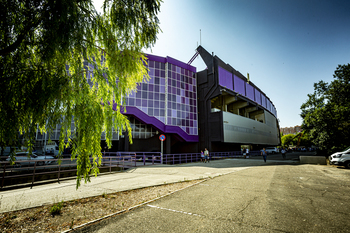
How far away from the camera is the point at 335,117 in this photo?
2194 centimetres

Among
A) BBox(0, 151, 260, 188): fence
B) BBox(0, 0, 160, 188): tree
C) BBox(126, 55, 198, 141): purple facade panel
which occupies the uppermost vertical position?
BBox(126, 55, 198, 141): purple facade panel

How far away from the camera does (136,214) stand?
166 inches

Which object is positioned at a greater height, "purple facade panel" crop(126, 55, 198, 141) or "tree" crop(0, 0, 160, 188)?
"purple facade panel" crop(126, 55, 198, 141)

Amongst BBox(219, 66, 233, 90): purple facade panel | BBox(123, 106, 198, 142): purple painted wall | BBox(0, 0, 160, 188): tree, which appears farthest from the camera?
BBox(219, 66, 233, 90): purple facade panel

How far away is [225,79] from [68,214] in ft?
117

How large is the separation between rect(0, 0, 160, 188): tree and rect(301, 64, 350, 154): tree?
27248mm

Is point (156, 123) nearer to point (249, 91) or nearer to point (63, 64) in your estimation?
point (63, 64)

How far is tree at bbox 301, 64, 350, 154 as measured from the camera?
842 inches

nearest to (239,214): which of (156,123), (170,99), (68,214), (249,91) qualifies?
(68,214)

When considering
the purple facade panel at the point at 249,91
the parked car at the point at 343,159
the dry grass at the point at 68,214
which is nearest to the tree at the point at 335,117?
the parked car at the point at 343,159

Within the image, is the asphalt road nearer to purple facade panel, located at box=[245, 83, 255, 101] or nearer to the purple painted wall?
the purple painted wall

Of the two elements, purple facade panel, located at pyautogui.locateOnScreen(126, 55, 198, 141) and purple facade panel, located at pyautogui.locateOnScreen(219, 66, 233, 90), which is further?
purple facade panel, located at pyautogui.locateOnScreen(219, 66, 233, 90)

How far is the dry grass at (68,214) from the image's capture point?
3580 millimetres

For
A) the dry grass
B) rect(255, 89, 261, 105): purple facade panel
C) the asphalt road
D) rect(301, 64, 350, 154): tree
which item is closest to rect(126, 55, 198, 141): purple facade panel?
rect(301, 64, 350, 154): tree
